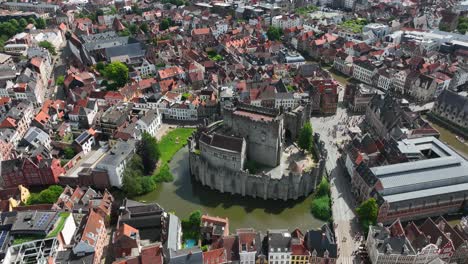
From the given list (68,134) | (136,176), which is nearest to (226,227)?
(136,176)

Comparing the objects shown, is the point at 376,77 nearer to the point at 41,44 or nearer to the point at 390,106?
the point at 390,106

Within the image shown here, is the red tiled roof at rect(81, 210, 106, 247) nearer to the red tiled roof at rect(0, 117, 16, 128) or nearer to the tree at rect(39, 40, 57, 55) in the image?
the red tiled roof at rect(0, 117, 16, 128)

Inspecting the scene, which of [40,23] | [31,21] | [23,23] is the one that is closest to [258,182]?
[40,23]

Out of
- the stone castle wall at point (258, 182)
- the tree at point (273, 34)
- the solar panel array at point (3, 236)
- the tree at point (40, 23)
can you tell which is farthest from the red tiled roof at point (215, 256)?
the tree at point (40, 23)

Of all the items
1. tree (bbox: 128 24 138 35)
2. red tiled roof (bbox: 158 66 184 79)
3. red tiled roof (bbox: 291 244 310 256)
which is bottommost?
red tiled roof (bbox: 291 244 310 256)

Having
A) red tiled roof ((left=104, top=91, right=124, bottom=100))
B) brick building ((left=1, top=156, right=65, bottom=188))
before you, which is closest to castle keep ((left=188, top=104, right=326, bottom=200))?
brick building ((left=1, top=156, right=65, bottom=188))

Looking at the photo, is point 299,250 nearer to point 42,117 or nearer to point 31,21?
point 42,117
